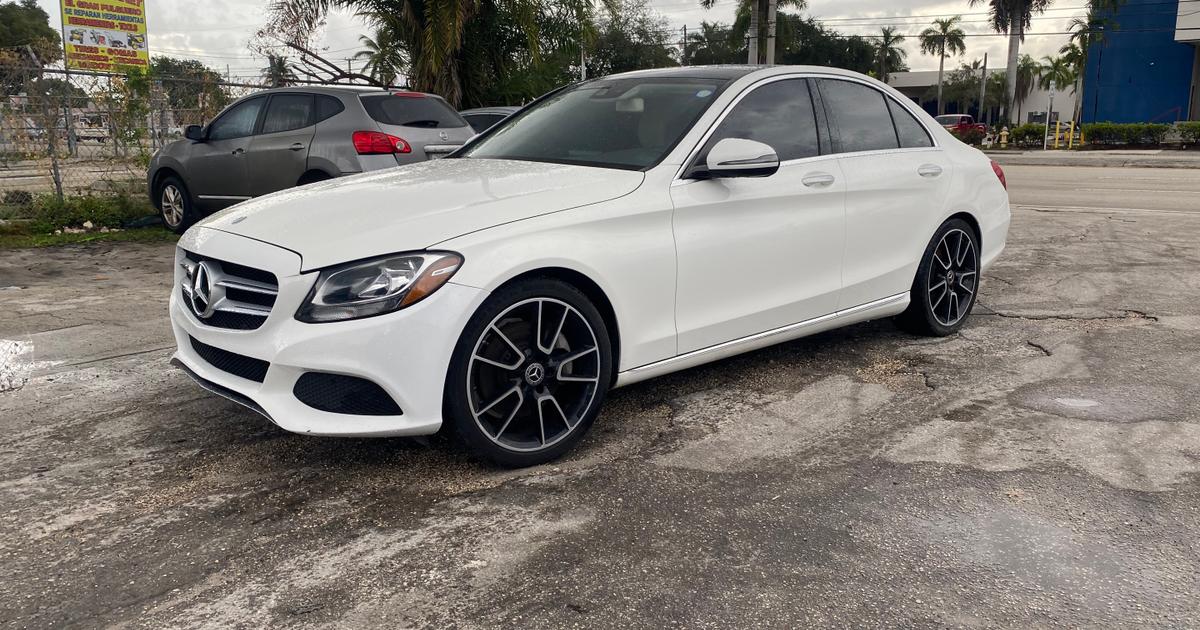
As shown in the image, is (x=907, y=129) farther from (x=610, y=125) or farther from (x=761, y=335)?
(x=610, y=125)

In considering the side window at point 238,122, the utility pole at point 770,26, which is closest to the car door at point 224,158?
the side window at point 238,122

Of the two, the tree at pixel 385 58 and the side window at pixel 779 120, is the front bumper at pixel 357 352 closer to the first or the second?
the side window at pixel 779 120

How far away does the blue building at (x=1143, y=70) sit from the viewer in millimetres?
43219

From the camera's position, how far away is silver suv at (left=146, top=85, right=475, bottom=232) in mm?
9117

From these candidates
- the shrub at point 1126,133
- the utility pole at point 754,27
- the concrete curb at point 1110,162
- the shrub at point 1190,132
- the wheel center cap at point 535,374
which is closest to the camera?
the wheel center cap at point 535,374

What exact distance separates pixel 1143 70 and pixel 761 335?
48.7m

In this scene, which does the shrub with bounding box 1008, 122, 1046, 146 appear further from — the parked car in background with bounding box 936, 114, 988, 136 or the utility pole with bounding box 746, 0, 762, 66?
the utility pole with bounding box 746, 0, 762, 66

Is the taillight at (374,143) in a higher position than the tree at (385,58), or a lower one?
lower

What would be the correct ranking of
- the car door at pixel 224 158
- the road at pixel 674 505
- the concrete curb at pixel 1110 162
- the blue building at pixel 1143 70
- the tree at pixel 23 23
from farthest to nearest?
the tree at pixel 23 23 → the blue building at pixel 1143 70 → the concrete curb at pixel 1110 162 → the car door at pixel 224 158 → the road at pixel 674 505

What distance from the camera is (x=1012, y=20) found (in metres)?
51.2

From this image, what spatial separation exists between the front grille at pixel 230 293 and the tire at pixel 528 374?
0.74 meters

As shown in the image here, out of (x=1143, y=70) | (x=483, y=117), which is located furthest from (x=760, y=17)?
Answer: (x=483, y=117)

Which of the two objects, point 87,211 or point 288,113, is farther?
point 87,211

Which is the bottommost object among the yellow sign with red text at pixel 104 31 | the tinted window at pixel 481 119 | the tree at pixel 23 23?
the tinted window at pixel 481 119
